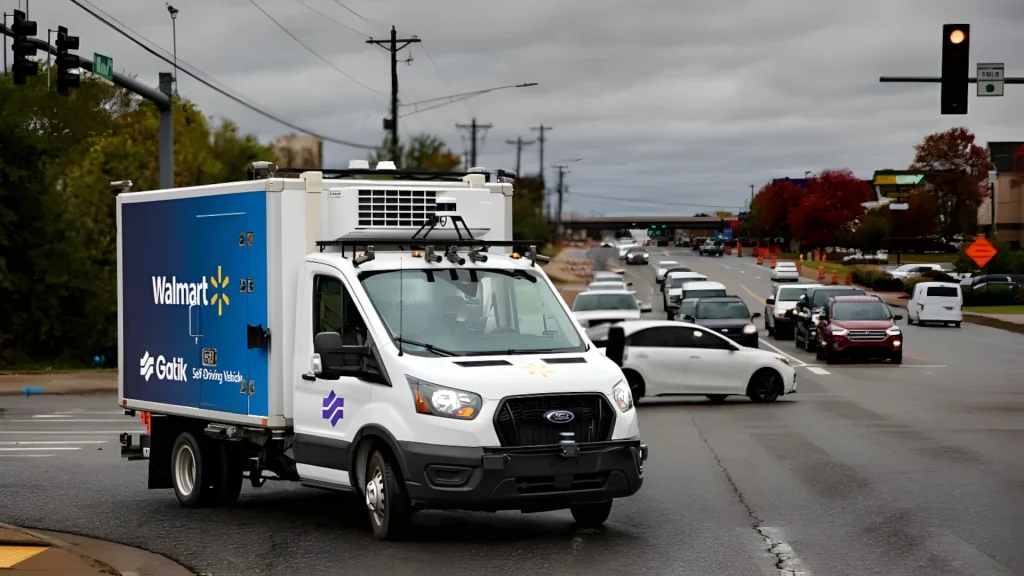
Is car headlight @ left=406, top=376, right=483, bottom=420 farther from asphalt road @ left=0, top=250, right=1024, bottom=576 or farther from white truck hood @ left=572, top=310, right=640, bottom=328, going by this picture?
white truck hood @ left=572, top=310, right=640, bottom=328

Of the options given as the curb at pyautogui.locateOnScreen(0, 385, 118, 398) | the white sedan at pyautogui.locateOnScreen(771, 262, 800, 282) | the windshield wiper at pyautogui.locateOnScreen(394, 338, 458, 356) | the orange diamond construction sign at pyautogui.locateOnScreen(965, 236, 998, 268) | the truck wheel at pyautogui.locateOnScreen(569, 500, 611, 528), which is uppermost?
the windshield wiper at pyautogui.locateOnScreen(394, 338, 458, 356)

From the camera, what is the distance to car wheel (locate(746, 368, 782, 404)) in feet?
85.1

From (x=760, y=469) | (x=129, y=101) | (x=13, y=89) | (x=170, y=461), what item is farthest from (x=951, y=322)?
(x=170, y=461)

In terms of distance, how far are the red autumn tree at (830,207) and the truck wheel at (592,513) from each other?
121181mm

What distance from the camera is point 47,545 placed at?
11.1m

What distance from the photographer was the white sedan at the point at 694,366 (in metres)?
25.7

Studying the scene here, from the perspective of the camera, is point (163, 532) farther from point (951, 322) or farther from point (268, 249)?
point (951, 322)

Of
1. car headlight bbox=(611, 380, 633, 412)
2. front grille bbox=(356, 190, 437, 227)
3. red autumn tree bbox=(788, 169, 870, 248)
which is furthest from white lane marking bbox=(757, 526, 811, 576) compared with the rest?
red autumn tree bbox=(788, 169, 870, 248)

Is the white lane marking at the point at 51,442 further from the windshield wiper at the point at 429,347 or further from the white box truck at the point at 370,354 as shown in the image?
the windshield wiper at the point at 429,347

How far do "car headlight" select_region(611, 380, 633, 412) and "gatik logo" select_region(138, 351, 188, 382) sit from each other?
14.3 ft

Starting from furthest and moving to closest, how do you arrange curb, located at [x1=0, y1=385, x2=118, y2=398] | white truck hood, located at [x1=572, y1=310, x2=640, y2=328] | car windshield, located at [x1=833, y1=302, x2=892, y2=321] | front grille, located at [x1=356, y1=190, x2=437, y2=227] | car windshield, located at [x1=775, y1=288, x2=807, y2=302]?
car windshield, located at [x1=775, y1=288, x2=807, y2=302], white truck hood, located at [x1=572, y1=310, x2=640, y2=328], car windshield, located at [x1=833, y1=302, x2=892, y2=321], curb, located at [x1=0, y1=385, x2=118, y2=398], front grille, located at [x1=356, y1=190, x2=437, y2=227]

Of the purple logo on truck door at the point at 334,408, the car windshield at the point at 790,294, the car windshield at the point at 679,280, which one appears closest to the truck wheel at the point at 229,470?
the purple logo on truck door at the point at 334,408

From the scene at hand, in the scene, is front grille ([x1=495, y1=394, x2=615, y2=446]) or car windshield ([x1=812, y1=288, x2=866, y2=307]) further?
car windshield ([x1=812, y1=288, x2=866, y2=307])

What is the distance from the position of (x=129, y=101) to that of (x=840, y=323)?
84.4ft
